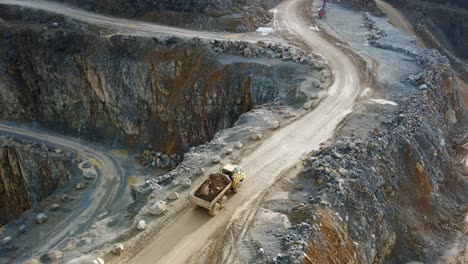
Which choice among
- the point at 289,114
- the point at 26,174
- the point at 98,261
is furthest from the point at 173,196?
the point at 26,174

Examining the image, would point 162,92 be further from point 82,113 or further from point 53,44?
point 53,44

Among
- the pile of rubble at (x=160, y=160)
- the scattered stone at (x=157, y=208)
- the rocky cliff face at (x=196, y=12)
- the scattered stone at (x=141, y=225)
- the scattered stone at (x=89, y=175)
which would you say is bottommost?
the scattered stone at (x=89, y=175)

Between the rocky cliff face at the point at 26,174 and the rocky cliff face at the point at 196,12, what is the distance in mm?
18430

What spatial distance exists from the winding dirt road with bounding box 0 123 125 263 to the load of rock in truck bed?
51.6 ft

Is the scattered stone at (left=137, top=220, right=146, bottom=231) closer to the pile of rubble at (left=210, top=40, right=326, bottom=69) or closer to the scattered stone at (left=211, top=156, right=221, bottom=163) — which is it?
the scattered stone at (left=211, top=156, right=221, bottom=163)

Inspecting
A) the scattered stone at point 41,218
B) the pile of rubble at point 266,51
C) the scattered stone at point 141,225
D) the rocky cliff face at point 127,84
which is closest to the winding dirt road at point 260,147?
the scattered stone at point 141,225

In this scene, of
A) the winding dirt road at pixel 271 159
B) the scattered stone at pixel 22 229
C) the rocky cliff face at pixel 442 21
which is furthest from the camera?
the rocky cliff face at pixel 442 21

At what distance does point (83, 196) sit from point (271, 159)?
1902 cm

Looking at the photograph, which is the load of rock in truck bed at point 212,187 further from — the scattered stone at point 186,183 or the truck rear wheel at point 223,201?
the scattered stone at point 186,183

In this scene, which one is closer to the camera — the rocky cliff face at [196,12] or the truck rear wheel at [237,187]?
the truck rear wheel at [237,187]

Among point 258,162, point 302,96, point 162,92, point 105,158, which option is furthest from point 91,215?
point 302,96

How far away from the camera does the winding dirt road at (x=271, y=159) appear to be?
17.4 metres

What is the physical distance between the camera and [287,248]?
55.1ft

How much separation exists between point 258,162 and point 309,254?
732cm
